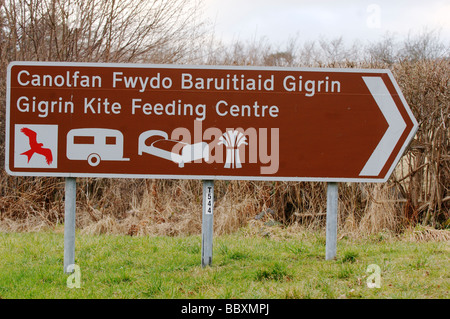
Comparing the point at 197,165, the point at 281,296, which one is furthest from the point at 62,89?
the point at 281,296

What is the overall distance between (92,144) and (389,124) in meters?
2.83

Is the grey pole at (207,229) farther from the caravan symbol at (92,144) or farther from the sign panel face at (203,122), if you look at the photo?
the caravan symbol at (92,144)

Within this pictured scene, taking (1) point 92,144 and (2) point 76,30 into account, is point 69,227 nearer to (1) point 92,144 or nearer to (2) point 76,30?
(1) point 92,144

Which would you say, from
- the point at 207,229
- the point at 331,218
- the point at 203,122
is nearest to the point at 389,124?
the point at 331,218

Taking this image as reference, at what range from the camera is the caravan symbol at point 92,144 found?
4746mm

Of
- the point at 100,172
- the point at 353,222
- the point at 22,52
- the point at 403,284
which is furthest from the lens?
the point at 22,52

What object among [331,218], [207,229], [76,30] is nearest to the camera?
[207,229]

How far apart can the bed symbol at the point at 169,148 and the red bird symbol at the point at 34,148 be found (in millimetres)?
853

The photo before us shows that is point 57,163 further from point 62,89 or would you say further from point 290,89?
point 290,89

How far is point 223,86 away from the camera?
4777 millimetres

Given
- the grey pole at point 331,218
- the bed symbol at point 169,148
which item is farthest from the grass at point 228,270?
the bed symbol at point 169,148

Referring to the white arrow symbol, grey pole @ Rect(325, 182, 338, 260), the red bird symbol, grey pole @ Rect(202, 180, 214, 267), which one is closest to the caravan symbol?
the red bird symbol

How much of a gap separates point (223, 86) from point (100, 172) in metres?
1.41

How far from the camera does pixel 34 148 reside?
15.5ft
